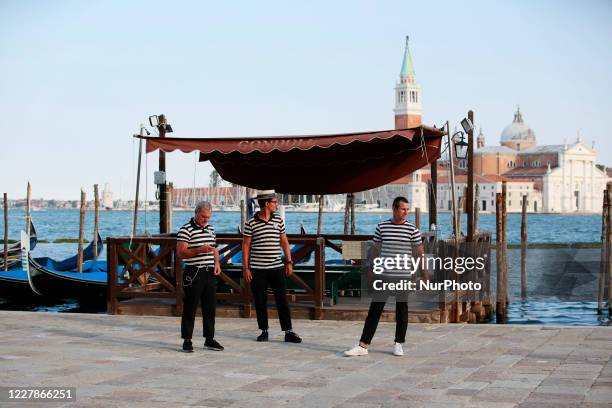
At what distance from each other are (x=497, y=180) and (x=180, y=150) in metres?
124

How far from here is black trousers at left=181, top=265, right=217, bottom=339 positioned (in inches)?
273

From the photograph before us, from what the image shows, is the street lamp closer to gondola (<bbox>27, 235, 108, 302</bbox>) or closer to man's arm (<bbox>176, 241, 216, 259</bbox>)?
man's arm (<bbox>176, 241, 216, 259</bbox>)

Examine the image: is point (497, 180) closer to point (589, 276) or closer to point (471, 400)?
point (589, 276)

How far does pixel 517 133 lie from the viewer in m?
147

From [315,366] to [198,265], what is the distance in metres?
1.18

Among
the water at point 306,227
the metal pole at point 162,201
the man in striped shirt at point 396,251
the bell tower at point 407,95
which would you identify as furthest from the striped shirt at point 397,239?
the bell tower at point 407,95

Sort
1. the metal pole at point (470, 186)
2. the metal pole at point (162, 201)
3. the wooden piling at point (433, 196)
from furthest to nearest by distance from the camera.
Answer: the metal pole at point (162, 201) → the metal pole at point (470, 186) → the wooden piling at point (433, 196)

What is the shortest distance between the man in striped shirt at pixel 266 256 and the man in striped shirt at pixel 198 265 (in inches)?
14.4

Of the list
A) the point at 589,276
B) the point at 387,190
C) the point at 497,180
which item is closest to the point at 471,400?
the point at 589,276

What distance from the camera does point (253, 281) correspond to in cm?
738

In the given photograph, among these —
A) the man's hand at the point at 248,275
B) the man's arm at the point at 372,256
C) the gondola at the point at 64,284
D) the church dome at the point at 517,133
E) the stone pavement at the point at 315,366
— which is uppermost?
the church dome at the point at 517,133

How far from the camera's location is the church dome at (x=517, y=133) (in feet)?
482

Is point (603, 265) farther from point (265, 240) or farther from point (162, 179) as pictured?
point (265, 240)

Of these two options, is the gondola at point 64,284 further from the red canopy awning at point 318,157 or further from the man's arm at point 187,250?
the man's arm at point 187,250
